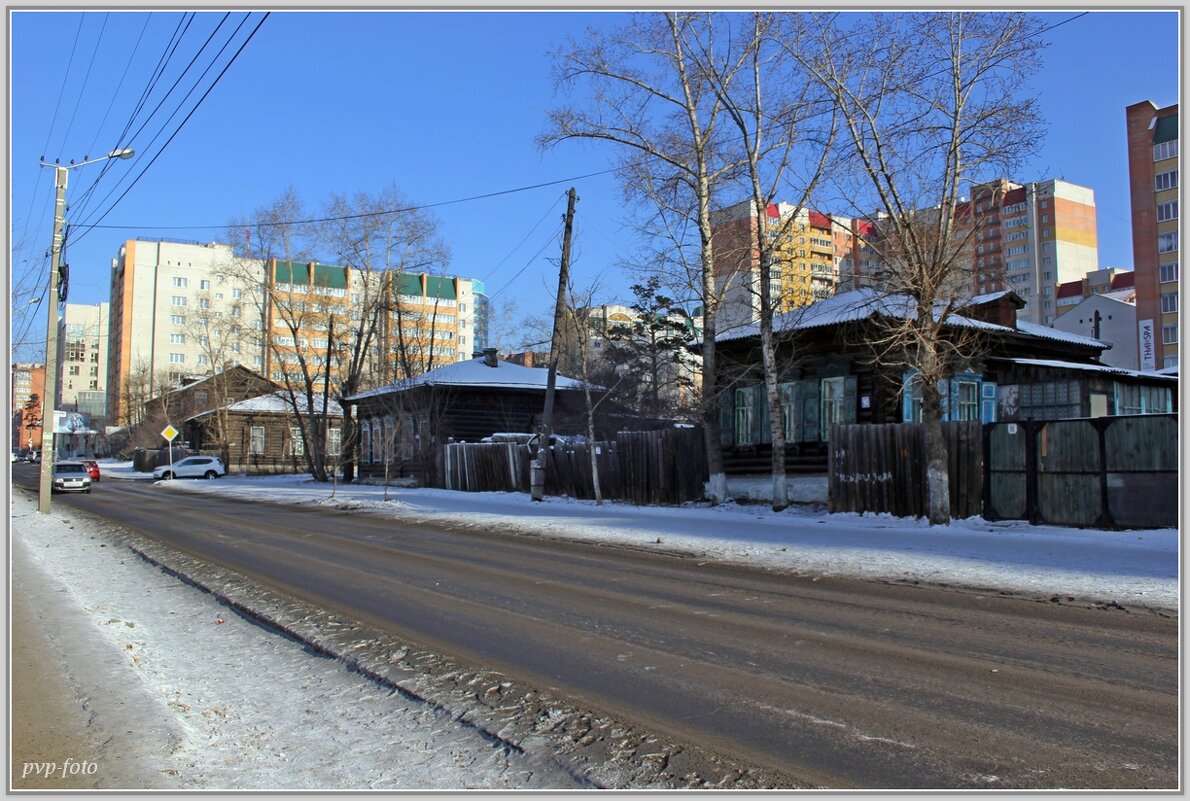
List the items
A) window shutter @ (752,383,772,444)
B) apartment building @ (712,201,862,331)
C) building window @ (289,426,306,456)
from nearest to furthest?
1. apartment building @ (712,201,862,331)
2. window shutter @ (752,383,772,444)
3. building window @ (289,426,306,456)

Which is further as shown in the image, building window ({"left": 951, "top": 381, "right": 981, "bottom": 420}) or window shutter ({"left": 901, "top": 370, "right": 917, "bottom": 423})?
building window ({"left": 951, "top": 381, "right": 981, "bottom": 420})

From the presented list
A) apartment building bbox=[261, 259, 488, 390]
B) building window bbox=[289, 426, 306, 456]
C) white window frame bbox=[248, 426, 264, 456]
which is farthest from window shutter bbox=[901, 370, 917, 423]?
white window frame bbox=[248, 426, 264, 456]

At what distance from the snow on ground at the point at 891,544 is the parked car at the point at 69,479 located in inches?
829

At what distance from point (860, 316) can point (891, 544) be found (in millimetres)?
9614

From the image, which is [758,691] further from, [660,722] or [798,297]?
[798,297]

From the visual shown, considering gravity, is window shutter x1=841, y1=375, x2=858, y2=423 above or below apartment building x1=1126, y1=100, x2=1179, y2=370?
below

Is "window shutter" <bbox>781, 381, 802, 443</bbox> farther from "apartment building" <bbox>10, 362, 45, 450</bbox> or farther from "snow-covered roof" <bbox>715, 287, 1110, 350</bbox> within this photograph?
"apartment building" <bbox>10, 362, 45, 450</bbox>

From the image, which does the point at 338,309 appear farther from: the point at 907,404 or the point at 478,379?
the point at 907,404

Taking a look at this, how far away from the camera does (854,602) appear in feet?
31.0

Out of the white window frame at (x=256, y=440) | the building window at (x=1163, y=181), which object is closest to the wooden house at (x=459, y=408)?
the white window frame at (x=256, y=440)

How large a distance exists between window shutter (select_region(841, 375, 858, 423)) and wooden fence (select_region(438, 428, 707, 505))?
13.2 ft

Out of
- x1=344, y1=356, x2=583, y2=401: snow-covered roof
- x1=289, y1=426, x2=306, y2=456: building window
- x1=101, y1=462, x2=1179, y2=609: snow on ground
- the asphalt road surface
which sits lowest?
the asphalt road surface

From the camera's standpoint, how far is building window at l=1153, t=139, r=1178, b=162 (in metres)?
68.2

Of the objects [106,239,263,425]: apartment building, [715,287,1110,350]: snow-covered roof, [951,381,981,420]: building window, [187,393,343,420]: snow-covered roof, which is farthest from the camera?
[106,239,263,425]: apartment building
